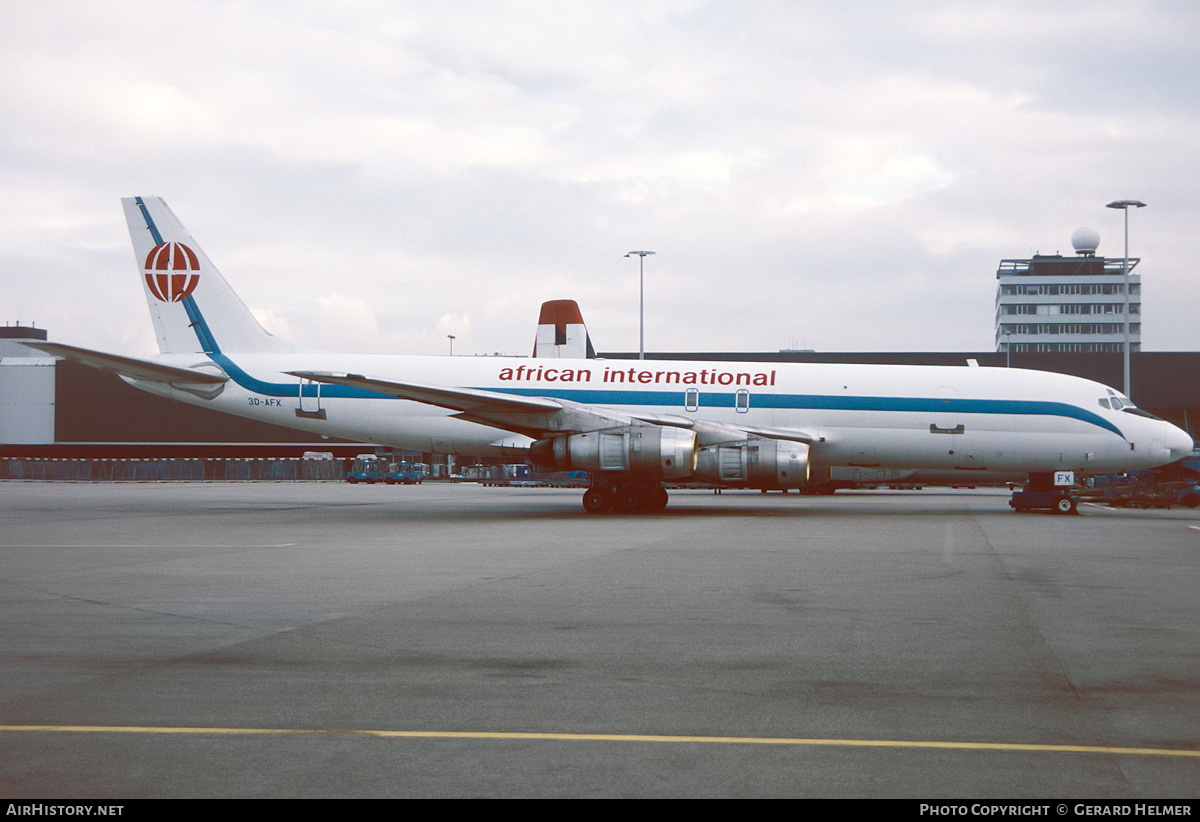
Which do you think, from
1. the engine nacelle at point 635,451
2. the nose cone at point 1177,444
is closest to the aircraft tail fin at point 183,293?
the engine nacelle at point 635,451

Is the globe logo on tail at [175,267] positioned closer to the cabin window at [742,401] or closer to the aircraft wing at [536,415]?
the aircraft wing at [536,415]

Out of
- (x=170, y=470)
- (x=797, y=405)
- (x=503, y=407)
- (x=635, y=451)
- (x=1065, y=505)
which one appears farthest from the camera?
(x=170, y=470)

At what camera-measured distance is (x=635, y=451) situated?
78.9ft

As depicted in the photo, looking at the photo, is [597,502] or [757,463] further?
[597,502]

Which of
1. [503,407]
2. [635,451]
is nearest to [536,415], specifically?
[503,407]

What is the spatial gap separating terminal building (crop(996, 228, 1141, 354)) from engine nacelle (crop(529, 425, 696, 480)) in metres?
109

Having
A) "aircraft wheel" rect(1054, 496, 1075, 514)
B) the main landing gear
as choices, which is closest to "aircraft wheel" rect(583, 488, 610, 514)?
the main landing gear

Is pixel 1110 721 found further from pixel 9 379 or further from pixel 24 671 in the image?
pixel 9 379

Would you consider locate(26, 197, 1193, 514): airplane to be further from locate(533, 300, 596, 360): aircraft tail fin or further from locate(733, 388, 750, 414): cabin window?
locate(533, 300, 596, 360): aircraft tail fin

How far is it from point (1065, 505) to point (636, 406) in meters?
10.9

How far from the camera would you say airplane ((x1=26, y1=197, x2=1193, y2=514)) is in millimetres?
24406

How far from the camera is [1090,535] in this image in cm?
1936

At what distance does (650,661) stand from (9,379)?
3205 inches

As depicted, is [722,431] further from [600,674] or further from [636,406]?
[600,674]
